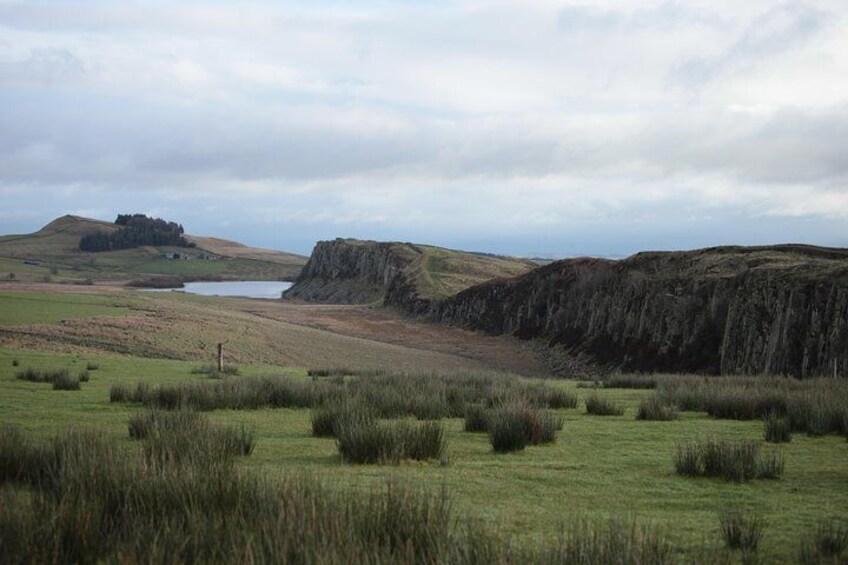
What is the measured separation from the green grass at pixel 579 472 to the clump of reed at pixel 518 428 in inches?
7.9

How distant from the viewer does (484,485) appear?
9414 millimetres

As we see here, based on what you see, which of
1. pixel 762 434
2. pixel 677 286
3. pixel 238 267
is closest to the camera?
pixel 762 434

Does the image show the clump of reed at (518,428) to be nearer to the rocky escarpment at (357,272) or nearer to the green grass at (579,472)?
the green grass at (579,472)

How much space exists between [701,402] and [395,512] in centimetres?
1425

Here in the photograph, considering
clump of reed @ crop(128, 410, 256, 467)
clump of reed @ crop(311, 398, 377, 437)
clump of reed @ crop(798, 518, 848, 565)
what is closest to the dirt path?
clump of reed @ crop(311, 398, 377, 437)

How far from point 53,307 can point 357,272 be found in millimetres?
89326

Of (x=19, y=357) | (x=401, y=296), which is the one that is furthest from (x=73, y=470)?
(x=401, y=296)

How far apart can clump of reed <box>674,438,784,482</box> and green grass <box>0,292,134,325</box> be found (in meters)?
37.3

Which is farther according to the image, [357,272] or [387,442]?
[357,272]

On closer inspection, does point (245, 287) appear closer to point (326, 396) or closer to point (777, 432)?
point (326, 396)

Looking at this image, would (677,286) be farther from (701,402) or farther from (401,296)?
(401,296)

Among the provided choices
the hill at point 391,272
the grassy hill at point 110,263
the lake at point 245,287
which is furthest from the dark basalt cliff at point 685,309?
the grassy hill at point 110,263

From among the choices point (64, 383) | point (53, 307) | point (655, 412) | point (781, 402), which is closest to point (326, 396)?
point (655, 412)

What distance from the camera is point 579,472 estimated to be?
34.3 feet
